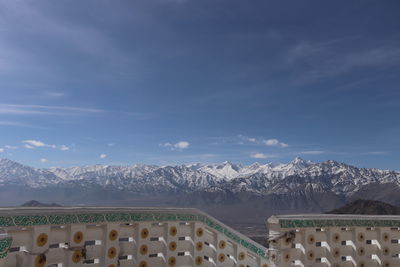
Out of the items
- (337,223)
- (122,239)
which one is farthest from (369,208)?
(122,239)

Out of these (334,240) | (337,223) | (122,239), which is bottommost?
(334,240)

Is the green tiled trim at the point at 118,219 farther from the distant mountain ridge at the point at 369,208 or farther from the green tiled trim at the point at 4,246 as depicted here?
the distant mountain ridge at the point at 369,208

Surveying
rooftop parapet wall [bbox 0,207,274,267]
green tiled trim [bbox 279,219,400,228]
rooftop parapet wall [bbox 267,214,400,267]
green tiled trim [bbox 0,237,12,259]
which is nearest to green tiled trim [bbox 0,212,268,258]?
rooftop parapet wall [bbox 0,207,274,267]

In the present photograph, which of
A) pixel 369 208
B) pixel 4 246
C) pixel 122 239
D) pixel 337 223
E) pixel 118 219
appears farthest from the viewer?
pixel 369 208

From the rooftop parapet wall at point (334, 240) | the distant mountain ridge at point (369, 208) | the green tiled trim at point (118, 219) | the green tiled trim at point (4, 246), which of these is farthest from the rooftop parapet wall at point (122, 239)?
the distant mountain ridge at point (369, 208)

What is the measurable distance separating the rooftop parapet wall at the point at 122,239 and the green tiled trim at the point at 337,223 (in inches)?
50.5

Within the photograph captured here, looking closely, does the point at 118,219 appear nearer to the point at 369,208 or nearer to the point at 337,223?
the point at 337,223

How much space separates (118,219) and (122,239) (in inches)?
29.2

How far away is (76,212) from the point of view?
984 centimetres

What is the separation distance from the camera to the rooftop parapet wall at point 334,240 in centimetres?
1123

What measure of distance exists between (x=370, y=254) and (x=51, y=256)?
1074 centimetres

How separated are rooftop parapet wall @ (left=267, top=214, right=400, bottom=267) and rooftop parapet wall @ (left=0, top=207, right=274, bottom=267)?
0.87 m

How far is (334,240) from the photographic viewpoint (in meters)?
12.0

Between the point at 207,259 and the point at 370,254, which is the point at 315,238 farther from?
the point at 207,259
